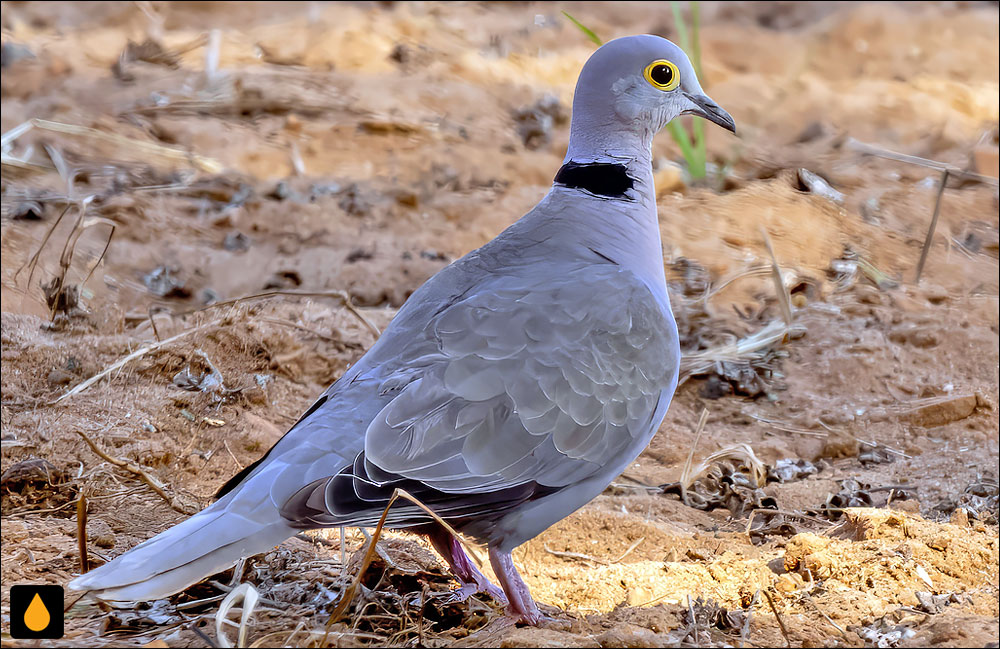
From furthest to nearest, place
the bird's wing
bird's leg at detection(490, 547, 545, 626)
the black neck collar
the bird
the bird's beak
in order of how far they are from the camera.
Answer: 1. the bird's beak
2. the black neck collar
3. bird's leg at detection(490, 547, 545, 626)
4. the bird's wing
5. the bird

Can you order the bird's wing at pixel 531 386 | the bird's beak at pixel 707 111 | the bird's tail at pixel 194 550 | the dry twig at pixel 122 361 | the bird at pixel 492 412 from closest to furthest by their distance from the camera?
the bird's tail at pixel 194 550 → the bird at pixel 492 412 → the bird's wing at pixel 531 386 → the bird's beak at pixel 707 111 → the dry twig at pixel 122 361

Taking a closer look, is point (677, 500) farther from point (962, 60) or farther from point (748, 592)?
point (962, 60)

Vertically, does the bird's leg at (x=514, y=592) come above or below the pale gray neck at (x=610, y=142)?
below

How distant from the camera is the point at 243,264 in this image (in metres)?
5.48

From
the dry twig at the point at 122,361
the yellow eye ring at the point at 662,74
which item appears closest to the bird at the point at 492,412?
the yellow eye ring at the point at 662,74

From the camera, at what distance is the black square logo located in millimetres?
2416

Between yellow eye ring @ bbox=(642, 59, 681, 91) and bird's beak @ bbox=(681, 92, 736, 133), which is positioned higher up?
yellow eye ring @ bbox=(642, 59, 681, 91)

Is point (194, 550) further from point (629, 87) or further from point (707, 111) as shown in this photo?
point (707, 111)

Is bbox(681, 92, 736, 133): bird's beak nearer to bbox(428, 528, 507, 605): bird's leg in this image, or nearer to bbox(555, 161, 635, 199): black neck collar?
bbox(555, 161, 635, 199): black neck collar

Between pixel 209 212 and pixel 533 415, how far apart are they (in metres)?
4.03

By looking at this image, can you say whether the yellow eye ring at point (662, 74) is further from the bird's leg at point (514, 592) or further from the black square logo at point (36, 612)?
the black square logo at point (36, 612)

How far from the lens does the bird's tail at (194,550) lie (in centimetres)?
229

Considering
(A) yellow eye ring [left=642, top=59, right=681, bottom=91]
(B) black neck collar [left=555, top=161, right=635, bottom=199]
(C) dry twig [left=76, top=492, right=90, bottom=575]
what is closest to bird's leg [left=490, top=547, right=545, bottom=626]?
(C) dry twig [left=76, top=492, right=90, bottom=575]

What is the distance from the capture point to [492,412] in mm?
2600
